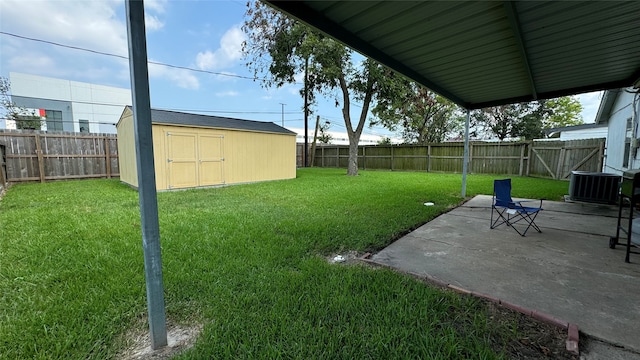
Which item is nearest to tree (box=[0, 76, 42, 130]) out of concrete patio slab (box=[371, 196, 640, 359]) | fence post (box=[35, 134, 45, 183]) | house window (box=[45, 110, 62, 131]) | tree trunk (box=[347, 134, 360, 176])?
house window (box=[45, 110, 62, 131])

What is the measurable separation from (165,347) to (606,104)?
1280cm

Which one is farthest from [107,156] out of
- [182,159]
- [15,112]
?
[15,112]

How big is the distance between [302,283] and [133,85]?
1.86 meters

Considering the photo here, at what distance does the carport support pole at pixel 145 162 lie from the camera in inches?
51.6

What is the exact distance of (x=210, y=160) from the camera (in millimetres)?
8883

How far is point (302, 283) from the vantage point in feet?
7.57

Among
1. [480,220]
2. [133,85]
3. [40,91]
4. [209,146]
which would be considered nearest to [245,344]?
[133,85]

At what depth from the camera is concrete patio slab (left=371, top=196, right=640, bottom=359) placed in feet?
6.18

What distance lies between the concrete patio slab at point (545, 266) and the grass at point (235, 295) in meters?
0.39

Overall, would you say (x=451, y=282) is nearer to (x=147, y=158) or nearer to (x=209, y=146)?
(x=147, y=158)

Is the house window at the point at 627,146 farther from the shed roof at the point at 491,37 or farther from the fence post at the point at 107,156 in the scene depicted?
the fence post at the point at 107,156

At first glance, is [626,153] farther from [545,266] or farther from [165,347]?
[165,347]

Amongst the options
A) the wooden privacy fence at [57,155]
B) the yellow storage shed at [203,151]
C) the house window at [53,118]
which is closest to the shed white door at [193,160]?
the yellow storage shed at [203,151]

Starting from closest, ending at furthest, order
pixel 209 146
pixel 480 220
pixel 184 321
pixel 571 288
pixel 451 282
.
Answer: pixel 184 321
pixel 571 288
pixel 451 282
pixel 480 220
pixel 209 146
